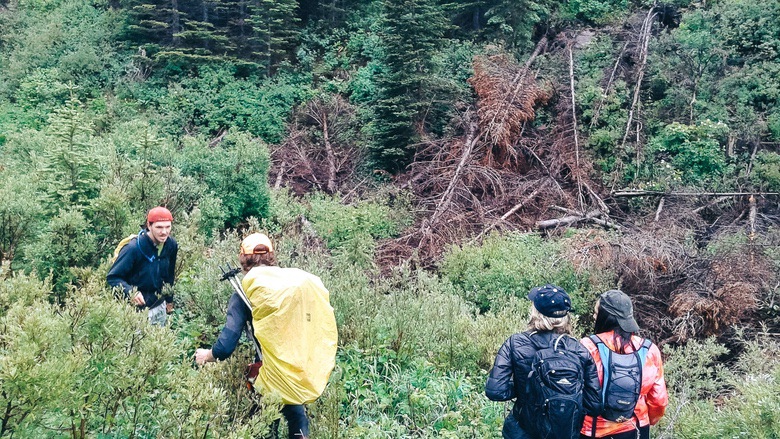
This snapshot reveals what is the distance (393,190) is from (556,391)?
947 cm

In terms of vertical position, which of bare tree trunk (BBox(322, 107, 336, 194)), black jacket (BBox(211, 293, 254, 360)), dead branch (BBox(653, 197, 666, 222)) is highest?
black jacket (BBox(211, 293, 254, 360))

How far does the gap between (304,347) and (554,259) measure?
21.1 feet

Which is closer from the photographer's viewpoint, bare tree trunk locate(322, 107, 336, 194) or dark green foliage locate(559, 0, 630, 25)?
bare tree trunk locate(322, 107, 336, 194)

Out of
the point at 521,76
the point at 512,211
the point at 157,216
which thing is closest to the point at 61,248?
the point at 157,216

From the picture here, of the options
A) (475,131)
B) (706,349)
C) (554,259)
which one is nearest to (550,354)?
(706,349)

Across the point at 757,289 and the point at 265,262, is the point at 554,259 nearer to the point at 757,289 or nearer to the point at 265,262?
the point at 757,289

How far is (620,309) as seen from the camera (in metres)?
3.35

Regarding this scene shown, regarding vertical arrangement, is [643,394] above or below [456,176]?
above

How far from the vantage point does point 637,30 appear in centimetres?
1484

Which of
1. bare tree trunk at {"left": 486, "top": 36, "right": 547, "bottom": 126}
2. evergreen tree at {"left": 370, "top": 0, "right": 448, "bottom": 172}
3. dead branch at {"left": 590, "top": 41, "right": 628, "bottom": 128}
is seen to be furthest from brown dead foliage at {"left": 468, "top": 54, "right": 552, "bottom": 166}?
evergreen tree at {"left": 370, "top": 0, "right": 448, "bottom": 172}

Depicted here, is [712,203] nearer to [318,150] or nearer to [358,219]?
[358,219]

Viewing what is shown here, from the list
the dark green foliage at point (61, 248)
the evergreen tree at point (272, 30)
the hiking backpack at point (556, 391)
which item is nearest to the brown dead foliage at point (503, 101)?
the evergreen tree at point (272, 30)

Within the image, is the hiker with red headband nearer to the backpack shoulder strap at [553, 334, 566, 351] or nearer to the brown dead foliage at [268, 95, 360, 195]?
the backpack shoulder strap at [553, 334, 566, 351]

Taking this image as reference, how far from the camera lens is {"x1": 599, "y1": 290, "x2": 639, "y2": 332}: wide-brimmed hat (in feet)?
10.9
